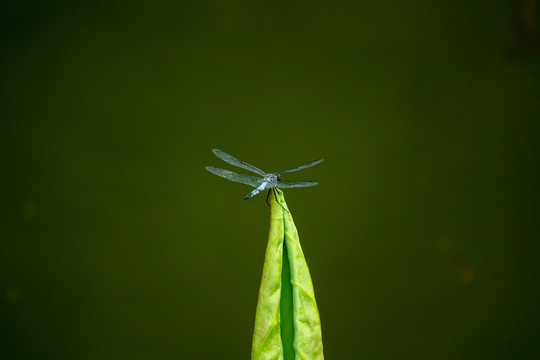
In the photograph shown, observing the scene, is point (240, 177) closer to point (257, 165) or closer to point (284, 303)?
point (284, 303)

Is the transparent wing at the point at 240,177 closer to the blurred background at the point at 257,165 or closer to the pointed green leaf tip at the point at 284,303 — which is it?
the pointed green leaf tip at the point at 284,303

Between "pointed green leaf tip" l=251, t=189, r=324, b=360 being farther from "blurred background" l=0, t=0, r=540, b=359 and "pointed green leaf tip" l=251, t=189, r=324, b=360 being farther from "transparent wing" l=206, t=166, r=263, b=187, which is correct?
"blurred background" l=0, t=0, r=540, b=359

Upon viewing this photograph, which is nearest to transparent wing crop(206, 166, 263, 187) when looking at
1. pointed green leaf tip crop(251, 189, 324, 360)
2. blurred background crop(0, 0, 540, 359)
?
pointed green leaf tip crop(251, 189, 324, 360)

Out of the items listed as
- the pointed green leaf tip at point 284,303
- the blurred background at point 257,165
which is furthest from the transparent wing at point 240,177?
the blurred background at point 257,165

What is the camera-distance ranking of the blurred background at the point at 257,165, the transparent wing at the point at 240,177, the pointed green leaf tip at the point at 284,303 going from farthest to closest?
the blurred background at the point at 257,165, the transparent wing at the point at 240,177, the pointed green leaf tip at the point at 284,303

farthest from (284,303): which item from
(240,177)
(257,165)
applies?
(257,165)

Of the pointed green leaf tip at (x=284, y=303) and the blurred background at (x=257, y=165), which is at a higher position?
the blurred background at (x=257, y=165)
